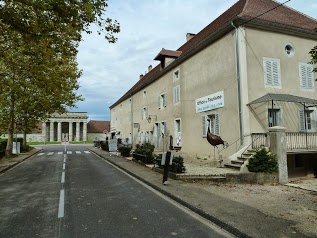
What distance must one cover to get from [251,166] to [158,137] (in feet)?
48.1

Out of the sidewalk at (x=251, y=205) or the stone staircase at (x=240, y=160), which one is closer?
the sidewalk at (x=251, y=205)

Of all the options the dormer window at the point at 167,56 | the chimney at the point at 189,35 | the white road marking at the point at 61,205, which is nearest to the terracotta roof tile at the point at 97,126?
the chimney at the point at 189,35

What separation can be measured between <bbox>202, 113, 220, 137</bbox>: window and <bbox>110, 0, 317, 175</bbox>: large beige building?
11 mm

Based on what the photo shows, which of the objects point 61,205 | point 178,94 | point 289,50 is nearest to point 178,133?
point 178,94

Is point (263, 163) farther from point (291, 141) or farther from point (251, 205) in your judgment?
point (251, 205)

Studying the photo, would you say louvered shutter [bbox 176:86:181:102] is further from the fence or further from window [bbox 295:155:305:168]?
window [bbox 295:155:305:168]

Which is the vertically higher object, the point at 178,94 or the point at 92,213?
the point at 178,94

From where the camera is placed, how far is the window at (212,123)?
15900 mm

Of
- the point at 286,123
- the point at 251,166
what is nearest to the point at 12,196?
the point at 251,166

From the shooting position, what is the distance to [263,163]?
11.5 meters

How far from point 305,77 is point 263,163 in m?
7.38

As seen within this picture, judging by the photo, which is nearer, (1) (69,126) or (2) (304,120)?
(2) (304,120)

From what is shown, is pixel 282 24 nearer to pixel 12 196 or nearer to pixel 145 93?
pixel 12 196

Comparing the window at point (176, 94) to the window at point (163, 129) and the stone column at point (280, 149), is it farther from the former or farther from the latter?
the stone column at point (280, 149)
